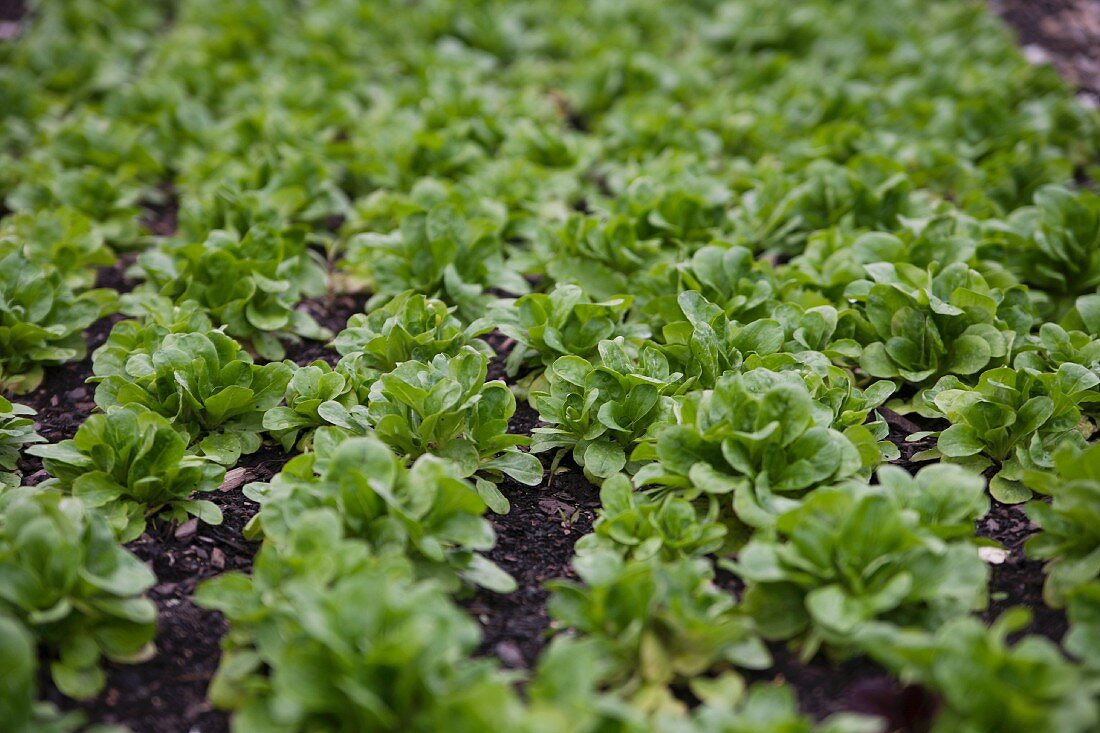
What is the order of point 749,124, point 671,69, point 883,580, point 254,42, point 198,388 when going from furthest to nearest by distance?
point 254,42 → point 671,69 → point 749,124 → point 198,388 → point 883,580

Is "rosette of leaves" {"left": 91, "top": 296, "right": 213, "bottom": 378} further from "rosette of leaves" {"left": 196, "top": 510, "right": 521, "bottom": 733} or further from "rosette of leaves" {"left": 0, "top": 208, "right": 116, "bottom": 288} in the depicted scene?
"rosette of leaves" {"left": 196, "top": 510, "right": 521, "bottom": 733}

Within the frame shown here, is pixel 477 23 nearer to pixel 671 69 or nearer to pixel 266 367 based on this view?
pixel 671 69

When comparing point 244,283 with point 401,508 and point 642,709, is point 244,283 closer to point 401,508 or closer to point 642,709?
point 401,508

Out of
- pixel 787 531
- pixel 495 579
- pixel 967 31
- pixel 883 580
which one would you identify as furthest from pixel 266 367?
pixel 967 31

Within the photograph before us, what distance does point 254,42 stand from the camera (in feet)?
20.9

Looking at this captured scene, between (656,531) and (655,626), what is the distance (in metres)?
0.34

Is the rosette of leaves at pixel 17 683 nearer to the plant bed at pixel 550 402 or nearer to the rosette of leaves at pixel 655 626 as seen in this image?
the plant bed at pixel 550 402

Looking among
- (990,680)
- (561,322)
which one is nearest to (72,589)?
(561,322)

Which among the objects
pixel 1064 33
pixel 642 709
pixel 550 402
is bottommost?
pixel 642 709

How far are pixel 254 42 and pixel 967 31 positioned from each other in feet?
16.2

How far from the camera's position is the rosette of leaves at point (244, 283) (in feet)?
11.9

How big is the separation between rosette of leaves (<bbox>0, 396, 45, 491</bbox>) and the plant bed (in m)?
0.02

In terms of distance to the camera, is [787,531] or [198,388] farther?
[198,388]

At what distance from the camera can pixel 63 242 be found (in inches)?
156
